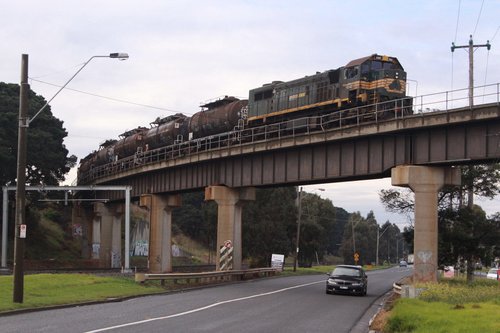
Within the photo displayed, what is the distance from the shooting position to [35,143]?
67000 mm

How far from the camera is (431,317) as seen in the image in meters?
16.2

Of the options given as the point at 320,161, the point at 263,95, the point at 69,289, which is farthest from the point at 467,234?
the point at 69,289

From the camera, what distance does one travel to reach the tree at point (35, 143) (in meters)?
63.6

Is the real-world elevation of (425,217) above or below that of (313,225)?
above

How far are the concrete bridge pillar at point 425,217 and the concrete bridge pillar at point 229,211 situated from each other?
16077 millimetres

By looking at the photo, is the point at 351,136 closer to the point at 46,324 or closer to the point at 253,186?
→ the point at 253,186

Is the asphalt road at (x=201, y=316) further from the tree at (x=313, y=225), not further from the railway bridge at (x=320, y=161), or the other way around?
the tree at (x=313, y=225)

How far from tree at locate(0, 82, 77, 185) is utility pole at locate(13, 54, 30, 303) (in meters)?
41.1

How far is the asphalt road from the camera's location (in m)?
17.1

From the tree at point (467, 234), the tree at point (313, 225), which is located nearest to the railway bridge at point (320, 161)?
the tree at point (467, 234)

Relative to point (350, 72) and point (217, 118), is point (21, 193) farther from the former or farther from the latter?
point (217, 118)

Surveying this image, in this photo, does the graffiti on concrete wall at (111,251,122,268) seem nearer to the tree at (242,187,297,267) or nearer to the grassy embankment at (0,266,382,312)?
the tree at (242,187,297,267)

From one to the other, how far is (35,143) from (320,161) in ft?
127

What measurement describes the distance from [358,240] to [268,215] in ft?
270
